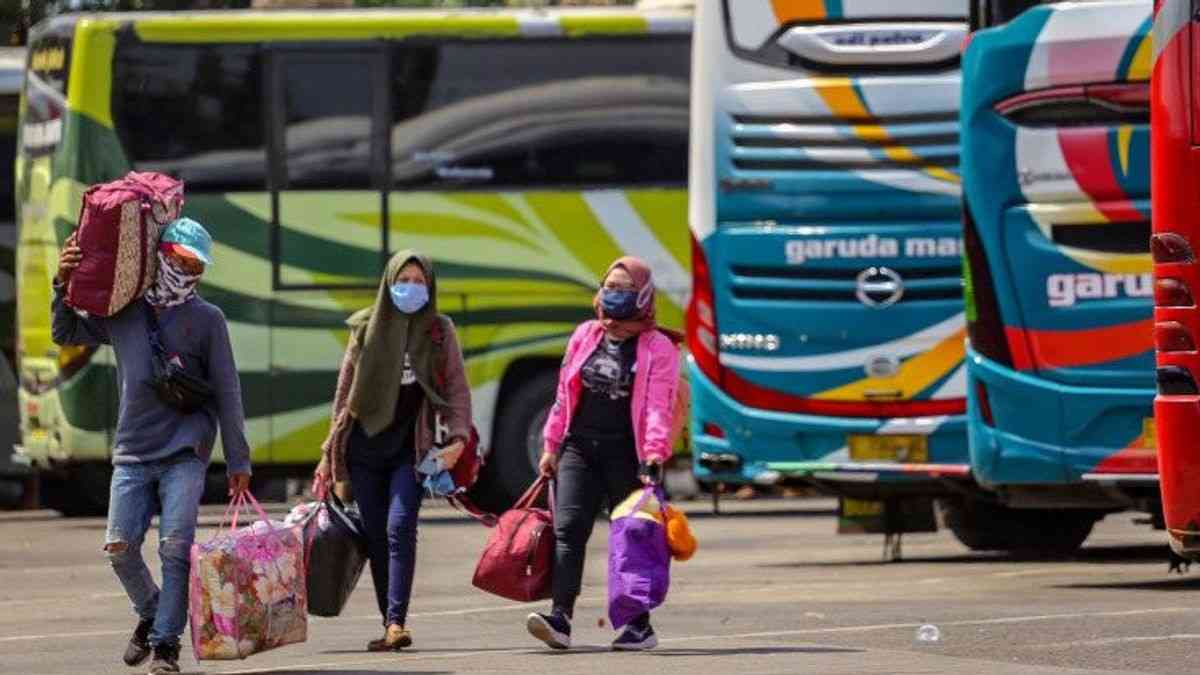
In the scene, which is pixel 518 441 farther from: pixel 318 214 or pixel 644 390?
pixel 644 390

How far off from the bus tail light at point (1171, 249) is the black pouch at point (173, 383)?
349cm

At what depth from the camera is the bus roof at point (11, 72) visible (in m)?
28.7

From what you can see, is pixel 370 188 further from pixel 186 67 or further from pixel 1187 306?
pixel 1187 306

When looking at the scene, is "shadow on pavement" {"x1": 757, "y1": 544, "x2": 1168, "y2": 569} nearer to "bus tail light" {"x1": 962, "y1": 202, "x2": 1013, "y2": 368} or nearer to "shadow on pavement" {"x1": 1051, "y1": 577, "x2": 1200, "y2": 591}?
"shadow on pavement" {"x1": 1051, "y1": 577, "x2": 1200, "y2": 591}

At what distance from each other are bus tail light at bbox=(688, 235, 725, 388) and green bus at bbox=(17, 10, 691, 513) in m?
4.05

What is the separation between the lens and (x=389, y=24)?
2561cm

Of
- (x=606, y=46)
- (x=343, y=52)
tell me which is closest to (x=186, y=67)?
(x=343, y=52)

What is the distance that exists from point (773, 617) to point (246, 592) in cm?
372

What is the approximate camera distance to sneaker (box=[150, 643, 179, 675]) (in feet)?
41.6

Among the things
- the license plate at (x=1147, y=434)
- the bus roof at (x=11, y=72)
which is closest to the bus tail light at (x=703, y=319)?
the license plate at (x=1147, y=434)

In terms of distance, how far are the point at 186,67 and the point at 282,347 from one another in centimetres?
208

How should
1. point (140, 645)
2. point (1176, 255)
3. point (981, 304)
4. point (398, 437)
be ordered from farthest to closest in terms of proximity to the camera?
point (981, 304) → point (398, 437) → point (1176, 255) → point (140, 645)

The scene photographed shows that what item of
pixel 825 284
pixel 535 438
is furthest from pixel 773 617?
pixel 535 438

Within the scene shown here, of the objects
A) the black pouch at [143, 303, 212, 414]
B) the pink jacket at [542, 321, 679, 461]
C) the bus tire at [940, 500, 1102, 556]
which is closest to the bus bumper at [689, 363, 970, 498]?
the bus tire at [940, 500, 1102, 556]
